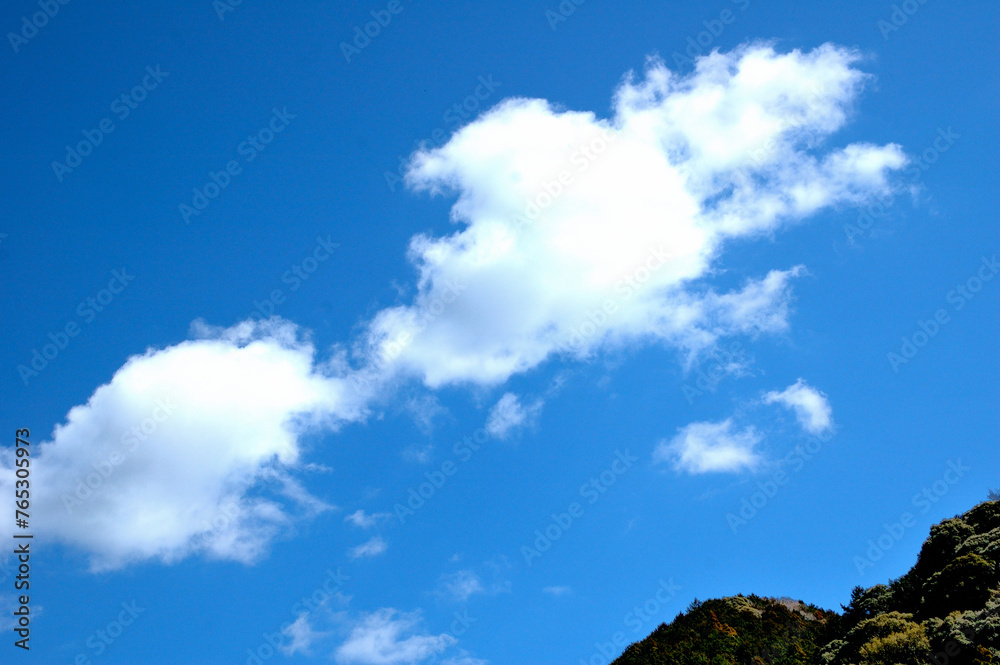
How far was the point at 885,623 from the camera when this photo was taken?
98.1ft

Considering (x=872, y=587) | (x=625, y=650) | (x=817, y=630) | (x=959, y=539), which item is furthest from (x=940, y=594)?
(x=625, y=650)

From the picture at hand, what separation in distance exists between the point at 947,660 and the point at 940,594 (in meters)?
5.86

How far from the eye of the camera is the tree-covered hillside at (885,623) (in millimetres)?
25953

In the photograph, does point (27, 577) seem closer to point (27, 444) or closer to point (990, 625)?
point (27, 444)

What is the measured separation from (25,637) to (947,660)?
3881cm

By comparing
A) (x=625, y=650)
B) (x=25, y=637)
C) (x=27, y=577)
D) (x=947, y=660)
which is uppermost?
(x=27, y=577)

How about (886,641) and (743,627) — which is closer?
(886,641)

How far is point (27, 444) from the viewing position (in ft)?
106

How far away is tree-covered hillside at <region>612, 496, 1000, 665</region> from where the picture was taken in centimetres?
2595

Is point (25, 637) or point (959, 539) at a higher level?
point (25, 637)

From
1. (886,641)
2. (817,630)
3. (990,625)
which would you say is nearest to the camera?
(990,625)

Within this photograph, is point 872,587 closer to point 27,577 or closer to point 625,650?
point 625,650

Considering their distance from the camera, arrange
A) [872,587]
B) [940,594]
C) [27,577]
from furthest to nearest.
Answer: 1. [872,587]
2. [27,577]
3. [940,594]

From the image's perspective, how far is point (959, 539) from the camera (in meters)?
32.9
